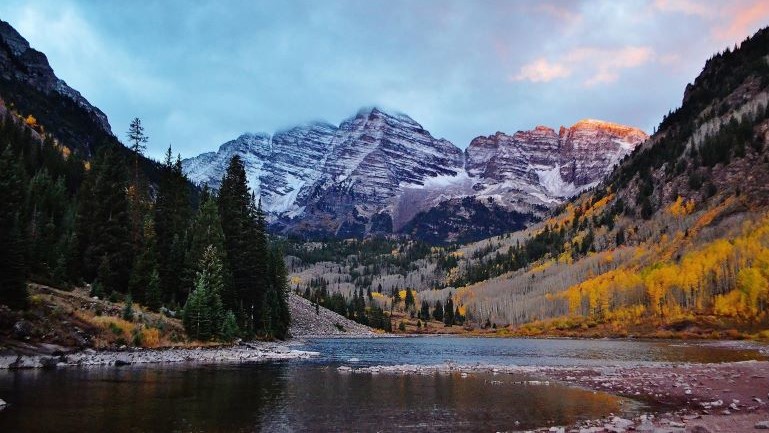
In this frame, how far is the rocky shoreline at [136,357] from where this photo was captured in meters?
43.8

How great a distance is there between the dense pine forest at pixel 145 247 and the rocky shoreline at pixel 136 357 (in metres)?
5.82

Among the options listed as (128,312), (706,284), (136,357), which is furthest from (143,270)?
(706,284)

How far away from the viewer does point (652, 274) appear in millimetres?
177000

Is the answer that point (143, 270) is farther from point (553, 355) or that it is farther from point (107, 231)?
point (553, 355)

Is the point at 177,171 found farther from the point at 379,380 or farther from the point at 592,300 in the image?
the point at 592,300

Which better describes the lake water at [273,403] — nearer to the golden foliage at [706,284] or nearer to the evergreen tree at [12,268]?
the evergreen tree at [12,268]

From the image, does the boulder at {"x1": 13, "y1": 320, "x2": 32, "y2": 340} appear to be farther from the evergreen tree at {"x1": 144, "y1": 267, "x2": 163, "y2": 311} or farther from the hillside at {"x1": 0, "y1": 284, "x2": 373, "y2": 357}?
the evergreen tree at {"x1": 144, "y1": 267, "x2": 163, "y2": 311}

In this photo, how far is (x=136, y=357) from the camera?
53.9 m

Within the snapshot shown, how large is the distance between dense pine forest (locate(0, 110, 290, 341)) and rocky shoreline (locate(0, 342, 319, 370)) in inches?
229

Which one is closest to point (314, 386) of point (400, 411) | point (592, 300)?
point (400, 411)

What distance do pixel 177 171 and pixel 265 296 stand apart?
29.5 m

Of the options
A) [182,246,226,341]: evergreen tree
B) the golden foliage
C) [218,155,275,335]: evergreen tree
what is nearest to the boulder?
[182,246,226,341]: evergreen tree

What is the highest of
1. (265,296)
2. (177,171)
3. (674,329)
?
(177,171)

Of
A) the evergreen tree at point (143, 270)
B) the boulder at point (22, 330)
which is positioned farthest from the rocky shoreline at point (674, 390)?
the evergreen tree at point (143, 270)
